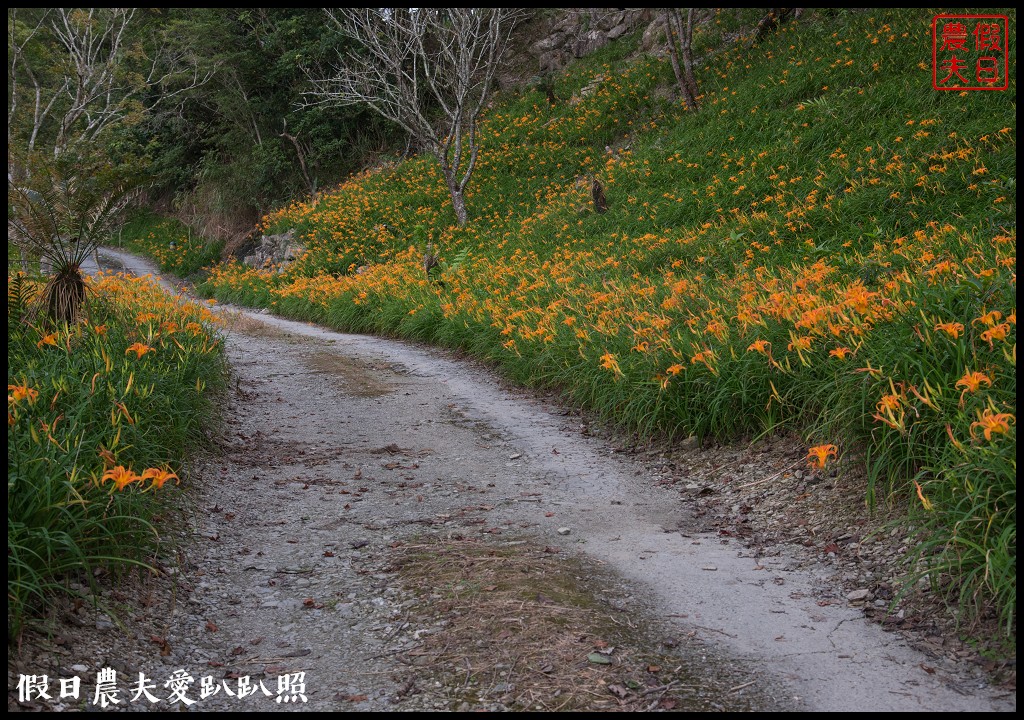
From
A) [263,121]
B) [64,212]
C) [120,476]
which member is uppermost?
[263,121]

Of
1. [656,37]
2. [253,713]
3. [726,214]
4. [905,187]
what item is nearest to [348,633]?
[253,713]

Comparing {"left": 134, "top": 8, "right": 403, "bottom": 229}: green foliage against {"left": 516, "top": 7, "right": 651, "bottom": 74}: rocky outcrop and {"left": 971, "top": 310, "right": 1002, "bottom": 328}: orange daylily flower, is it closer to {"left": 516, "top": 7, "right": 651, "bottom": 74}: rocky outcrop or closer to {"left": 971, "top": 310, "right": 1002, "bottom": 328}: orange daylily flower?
{"left": 516, "top": 7, "right": 651, "bottom": 74}: rocky outcrop

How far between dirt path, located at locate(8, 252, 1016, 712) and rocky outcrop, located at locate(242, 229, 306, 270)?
14547 millimetres

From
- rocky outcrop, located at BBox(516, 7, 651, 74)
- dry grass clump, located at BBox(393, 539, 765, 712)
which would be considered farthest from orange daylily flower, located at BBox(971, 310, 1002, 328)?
rocky outcrop, located at BBox(516, 7, 651, 74)

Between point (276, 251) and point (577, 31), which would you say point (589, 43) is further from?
point (276, 251)

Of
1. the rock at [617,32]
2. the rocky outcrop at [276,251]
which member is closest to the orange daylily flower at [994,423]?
the rocky outcrop at [276,251]

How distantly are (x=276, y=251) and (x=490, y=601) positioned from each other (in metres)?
19.0

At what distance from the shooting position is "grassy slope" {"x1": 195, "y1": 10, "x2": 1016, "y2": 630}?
3.63 metres

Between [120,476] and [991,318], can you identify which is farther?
[991,318]

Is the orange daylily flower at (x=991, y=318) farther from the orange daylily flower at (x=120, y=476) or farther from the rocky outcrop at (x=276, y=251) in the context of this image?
the rocky outcrop at (x=276, y=251)

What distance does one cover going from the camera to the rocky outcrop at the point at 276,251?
1945 cm

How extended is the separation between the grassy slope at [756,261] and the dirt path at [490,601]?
0.63 metres

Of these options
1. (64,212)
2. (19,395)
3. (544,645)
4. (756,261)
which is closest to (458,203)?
(756,261)

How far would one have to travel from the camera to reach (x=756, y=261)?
8375 millimetres
